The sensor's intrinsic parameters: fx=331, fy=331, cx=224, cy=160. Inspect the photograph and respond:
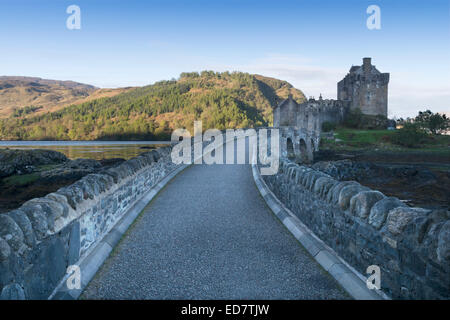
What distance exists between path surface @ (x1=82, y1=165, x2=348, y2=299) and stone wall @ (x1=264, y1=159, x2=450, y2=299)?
59 cm

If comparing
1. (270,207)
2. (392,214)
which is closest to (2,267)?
(392,214)

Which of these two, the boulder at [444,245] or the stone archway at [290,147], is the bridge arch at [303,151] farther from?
the boulder at [444,245]

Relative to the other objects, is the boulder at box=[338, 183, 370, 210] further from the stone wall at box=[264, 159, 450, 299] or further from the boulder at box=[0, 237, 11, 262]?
the boulder at box=[0, 237, 11, 262]

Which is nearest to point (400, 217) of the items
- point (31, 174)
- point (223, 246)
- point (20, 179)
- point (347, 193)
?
point (347, 193)

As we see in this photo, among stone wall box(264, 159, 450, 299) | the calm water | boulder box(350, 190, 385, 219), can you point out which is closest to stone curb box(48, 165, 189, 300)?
stone wall box(264, 159, 450, 299)

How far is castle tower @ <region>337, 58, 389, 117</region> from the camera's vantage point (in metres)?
65.3

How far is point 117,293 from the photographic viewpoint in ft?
14.1

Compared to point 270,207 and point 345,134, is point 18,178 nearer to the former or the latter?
point 270,207

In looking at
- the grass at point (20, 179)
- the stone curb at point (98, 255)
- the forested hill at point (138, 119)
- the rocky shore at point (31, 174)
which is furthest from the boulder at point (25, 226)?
the forested hill at point (138, 119)

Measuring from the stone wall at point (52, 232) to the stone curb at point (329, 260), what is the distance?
3679 millimetres

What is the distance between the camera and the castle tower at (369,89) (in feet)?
214

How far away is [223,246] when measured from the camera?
602cm

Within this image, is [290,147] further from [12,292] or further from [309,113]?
[12,292]

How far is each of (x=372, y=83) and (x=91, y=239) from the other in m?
69.5
